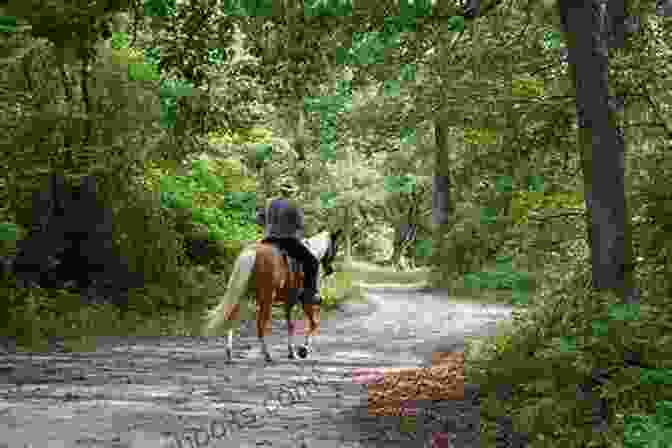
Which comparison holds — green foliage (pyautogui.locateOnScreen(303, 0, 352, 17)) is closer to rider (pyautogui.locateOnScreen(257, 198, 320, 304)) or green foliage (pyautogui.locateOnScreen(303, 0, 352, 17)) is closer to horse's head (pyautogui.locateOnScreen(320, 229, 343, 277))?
rider (pyautogui.locateOnScreen(257, 198, 320, 304))

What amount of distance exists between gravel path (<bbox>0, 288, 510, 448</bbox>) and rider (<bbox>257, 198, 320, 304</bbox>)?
5.26 feet

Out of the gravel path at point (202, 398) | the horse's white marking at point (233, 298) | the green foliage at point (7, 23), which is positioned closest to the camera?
the gravel path at point (202, 398)

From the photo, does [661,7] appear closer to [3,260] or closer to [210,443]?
[210,443]

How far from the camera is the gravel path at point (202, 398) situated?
279 inches

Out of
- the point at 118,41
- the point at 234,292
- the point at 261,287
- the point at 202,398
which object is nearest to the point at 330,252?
the point at 261,287

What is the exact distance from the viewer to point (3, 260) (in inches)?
679

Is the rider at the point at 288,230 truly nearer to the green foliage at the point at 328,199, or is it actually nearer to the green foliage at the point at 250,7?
the green foliage at the point at 250,7

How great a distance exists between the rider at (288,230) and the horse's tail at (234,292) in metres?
0.47

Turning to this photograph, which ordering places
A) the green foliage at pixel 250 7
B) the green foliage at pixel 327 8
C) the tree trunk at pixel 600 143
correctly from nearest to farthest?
the green foliage at pixel 250 7 → the tree trunk at pixel 600 143 → the green foliage at pixel 327 8

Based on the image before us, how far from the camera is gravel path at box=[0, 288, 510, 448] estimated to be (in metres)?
7.08

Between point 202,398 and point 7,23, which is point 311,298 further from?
point 7,23

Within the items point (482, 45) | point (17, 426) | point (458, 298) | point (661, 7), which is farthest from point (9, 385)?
point (458, 298)

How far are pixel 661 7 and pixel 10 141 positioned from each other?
1137 cm

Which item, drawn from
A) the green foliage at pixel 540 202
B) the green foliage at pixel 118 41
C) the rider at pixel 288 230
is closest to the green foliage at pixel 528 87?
the green foliage at pixel 540 202
